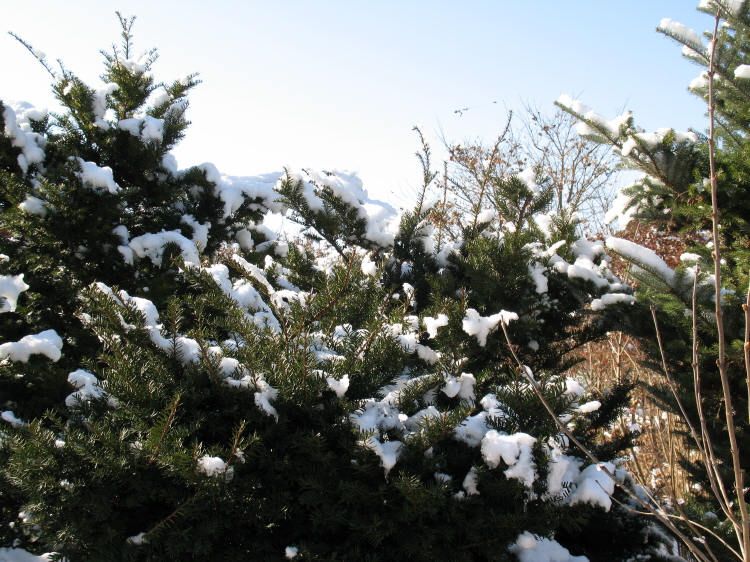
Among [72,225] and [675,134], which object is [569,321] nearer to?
[675,134]

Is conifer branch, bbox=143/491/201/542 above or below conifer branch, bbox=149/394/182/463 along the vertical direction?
below

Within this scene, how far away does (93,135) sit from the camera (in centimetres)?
353

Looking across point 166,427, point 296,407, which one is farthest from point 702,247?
point 166,427

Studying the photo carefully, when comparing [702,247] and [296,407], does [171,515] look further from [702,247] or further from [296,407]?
[702,247]

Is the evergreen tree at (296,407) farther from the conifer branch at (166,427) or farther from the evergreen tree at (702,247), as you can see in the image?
the evergreen tree at (702,247)

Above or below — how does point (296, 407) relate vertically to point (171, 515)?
above

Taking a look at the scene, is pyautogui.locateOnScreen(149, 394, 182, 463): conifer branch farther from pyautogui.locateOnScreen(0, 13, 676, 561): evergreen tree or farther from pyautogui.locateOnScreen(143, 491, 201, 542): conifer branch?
pyautogui.locateOnScreen(143, 491, 201, 542): conifer branch

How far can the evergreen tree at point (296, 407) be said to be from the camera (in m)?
1.75

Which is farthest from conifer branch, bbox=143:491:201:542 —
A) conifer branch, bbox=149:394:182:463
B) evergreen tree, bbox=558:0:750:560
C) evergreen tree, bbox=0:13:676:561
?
evergreen tree, bbox=558:0:750:560

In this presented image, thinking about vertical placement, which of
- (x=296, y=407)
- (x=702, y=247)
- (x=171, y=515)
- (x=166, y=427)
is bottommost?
(x=171, y=515)

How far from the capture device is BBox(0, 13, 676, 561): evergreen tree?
68.8 inches

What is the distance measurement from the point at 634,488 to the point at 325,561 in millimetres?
1809

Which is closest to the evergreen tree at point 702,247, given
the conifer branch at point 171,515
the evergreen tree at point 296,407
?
the evergreen tree at point 296,407

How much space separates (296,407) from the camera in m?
2.00
